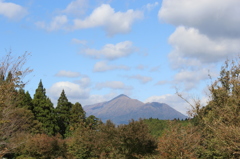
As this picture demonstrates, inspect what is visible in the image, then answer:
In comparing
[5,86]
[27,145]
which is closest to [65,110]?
[27,145]

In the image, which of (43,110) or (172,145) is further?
(43,110)

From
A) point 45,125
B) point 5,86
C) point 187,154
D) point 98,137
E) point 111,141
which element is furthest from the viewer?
point 45,125

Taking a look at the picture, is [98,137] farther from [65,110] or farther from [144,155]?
[65,110]

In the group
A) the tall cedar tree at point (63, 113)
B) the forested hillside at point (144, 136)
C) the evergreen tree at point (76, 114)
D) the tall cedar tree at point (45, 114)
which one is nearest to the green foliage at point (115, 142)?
the forested hillside at point (144, 136)

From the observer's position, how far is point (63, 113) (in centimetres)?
5900

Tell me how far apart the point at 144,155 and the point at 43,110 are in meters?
29.9

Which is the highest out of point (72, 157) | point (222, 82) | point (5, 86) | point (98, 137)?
point (222, 82)

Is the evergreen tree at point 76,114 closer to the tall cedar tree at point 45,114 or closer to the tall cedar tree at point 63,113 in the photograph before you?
the tall cedar tree at point 63,113

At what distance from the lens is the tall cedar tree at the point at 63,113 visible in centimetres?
5692

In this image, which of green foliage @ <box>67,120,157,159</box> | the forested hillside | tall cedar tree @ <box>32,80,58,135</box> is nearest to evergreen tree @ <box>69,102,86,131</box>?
tall cedar tree @ <box>32,80,58,135</box>

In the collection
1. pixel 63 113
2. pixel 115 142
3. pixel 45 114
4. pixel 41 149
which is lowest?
pixel 41 149

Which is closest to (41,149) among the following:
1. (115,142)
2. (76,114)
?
(115,142)

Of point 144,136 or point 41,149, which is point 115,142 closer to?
point 144,136

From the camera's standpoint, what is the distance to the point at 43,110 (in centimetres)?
5241
